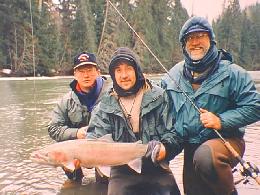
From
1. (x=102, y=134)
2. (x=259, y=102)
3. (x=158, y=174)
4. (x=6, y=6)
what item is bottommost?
(x=158, y=174)

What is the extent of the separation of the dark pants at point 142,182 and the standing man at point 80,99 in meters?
1.18

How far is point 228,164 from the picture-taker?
12.9 feet

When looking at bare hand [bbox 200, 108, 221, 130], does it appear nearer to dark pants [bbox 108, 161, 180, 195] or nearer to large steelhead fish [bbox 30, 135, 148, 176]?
large steelhead fish [bbox 30, 135, 148, 176]

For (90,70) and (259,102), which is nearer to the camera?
(259,102)

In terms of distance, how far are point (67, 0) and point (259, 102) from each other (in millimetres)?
59786

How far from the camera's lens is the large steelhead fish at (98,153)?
3.90 meters

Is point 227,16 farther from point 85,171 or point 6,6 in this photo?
point 85,171

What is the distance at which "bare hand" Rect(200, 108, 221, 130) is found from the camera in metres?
3.87

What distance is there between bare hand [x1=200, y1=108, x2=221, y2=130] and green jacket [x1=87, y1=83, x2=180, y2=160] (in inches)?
17.6

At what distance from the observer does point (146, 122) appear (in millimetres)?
4258

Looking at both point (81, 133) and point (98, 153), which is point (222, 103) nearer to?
point (98, 153)

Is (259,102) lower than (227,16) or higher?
lower

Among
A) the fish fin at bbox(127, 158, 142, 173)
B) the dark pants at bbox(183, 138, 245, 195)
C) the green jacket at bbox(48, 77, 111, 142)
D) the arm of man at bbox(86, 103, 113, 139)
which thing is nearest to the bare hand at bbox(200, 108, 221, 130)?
the dark pants at bbox(183, 138, 245, 195)

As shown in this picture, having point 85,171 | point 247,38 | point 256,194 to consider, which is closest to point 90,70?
point 85,171
